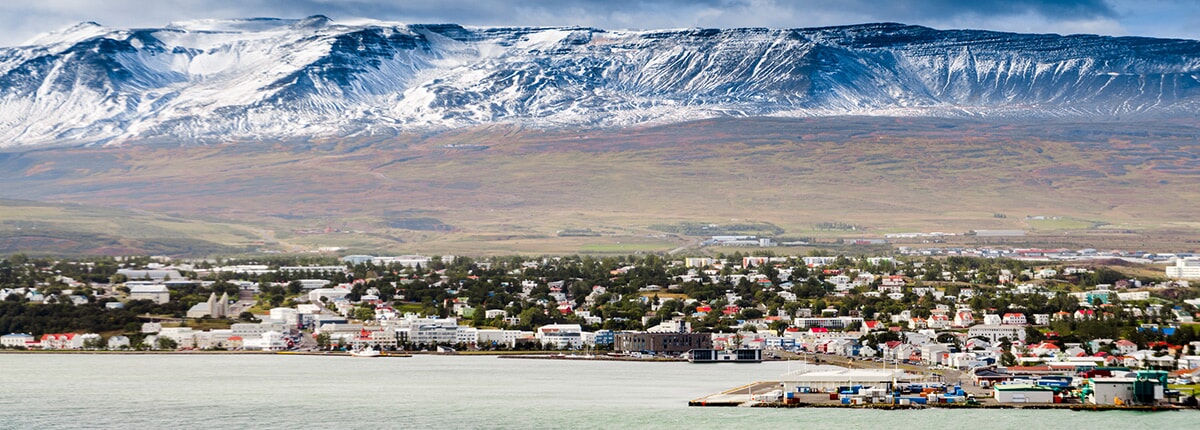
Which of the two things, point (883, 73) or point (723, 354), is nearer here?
point (723, 354)

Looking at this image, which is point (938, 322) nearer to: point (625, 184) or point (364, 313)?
point (364, 313)

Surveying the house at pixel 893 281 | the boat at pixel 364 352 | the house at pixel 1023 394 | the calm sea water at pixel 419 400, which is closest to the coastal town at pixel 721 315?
the house at pixel 1023 394

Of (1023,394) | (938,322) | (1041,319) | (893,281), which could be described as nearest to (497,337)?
(938,322)

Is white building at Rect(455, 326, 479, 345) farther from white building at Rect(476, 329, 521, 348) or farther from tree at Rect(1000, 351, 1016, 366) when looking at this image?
tree at Rect(1000, 351, 1016, 366)

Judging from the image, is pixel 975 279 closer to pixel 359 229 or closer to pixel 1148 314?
pixel 1148 314

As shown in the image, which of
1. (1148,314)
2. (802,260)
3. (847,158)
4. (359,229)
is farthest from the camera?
(847,158)

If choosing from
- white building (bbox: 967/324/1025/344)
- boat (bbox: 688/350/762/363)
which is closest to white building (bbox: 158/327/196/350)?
boat (bbox: 688/350/762/363)

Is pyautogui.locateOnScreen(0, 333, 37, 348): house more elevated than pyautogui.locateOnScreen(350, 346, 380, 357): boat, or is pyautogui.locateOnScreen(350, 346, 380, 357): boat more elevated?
pyautogui.locateOnScreen(0, 333, 37, 348): house

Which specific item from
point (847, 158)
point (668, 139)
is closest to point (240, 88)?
point (668, 139)
